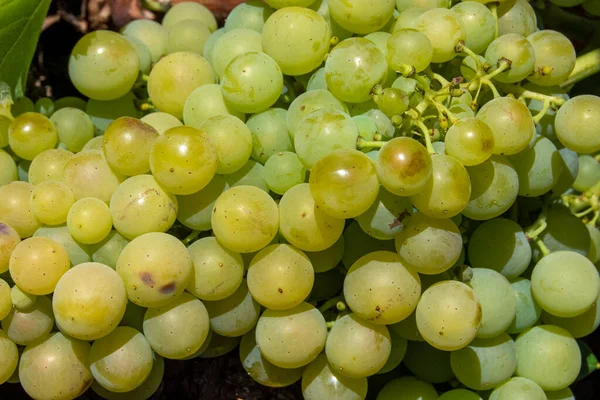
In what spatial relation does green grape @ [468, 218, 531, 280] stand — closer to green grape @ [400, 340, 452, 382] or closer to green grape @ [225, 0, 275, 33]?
green grape @ [400, 340, 452, 382]

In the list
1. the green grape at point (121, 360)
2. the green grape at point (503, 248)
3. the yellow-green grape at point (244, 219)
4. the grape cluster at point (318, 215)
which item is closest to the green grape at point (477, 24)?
the grape cluster at point (318, 215)

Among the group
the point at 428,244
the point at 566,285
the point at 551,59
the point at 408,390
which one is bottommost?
the point at 408,390

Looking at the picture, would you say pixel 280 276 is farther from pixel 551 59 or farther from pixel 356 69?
pixel 551 59

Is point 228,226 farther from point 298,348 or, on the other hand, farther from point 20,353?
point 20,353

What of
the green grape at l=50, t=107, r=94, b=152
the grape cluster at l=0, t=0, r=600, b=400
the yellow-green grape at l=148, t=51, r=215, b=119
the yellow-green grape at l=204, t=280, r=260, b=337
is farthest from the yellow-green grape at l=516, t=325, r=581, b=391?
the green grape at l=50, t=107, r=94, b=152

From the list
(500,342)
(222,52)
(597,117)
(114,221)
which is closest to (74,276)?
(114,221)

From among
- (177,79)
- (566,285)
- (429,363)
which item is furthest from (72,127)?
(566,285)

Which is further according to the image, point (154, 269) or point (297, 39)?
point (297, 39)
